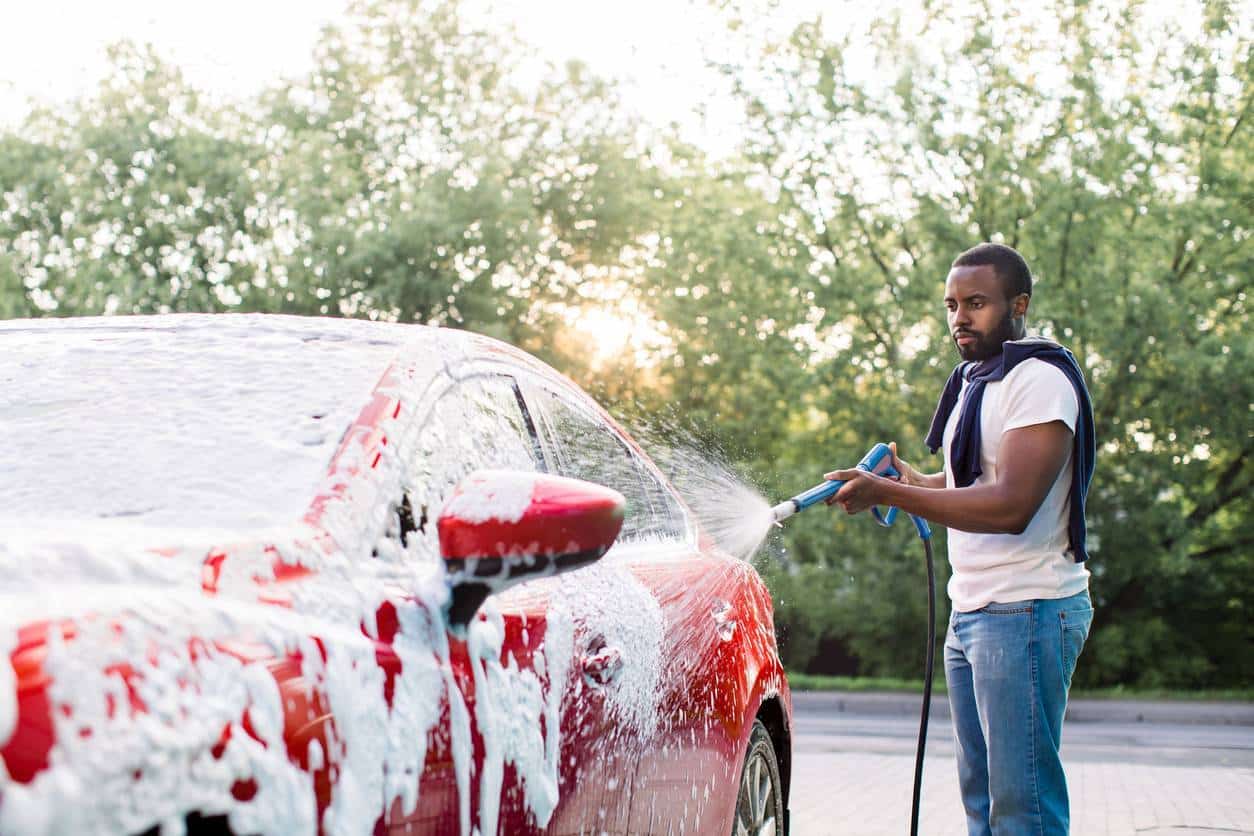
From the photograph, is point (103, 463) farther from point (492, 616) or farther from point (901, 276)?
point (901, 276)

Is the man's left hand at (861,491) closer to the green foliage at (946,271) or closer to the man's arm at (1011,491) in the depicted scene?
the man's arm at (1011,491)

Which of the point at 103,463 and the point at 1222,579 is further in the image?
the point at 1222,579

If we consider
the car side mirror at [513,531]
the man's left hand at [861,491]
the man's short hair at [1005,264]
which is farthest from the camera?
the man's short hair at [1005,264]

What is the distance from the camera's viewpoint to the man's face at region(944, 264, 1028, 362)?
12.6 feet

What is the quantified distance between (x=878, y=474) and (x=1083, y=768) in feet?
19.5

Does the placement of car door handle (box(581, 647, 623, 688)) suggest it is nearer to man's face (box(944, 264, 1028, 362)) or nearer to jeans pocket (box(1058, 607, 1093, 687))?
jeans pocket (box(1058, 607, 1093, 687))

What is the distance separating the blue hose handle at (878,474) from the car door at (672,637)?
0.33m

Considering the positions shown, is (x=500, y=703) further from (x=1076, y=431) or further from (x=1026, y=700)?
(x=1076, y=431)

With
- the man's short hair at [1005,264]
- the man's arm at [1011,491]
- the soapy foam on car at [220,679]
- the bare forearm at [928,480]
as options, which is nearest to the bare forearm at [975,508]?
the man's arm at [1011,491]

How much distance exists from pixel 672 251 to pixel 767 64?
9.04ft

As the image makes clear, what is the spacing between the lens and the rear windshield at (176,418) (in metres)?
2.30

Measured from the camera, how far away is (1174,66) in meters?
14.2

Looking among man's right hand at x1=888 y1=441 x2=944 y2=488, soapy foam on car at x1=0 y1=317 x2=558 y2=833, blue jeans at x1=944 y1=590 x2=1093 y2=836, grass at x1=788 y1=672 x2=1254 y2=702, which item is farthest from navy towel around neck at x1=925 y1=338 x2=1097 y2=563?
grass at x1=788 y1=672 x2=1254 y2=702

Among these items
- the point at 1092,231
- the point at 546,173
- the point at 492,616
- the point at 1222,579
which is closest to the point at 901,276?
the point at 1092,231
